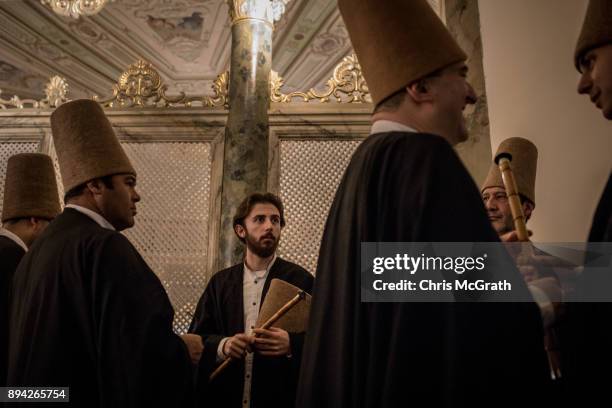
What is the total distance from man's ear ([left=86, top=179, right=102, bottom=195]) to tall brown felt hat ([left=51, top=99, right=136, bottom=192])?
0.04 m

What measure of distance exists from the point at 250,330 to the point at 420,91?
2156mm

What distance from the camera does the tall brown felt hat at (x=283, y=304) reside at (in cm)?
272

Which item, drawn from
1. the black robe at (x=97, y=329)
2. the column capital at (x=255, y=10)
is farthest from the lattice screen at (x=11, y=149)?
the black robe at (x=97, y=329)

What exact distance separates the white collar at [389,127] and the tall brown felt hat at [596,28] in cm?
62

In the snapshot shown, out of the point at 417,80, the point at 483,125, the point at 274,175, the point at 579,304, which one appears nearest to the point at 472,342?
the point at 579,304

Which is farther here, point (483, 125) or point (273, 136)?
point (273, 136)

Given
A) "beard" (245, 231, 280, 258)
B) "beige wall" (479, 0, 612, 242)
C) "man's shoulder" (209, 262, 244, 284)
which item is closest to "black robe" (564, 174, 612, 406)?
"beige wall" (479, 0, 612, 242)

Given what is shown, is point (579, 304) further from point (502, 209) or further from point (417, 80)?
point (502, 209)

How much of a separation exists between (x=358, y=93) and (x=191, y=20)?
5.17 metres

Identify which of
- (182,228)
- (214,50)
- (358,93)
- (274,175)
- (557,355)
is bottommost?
(557,355)

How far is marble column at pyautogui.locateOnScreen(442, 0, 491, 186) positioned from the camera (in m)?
3.55

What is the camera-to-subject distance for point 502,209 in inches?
118

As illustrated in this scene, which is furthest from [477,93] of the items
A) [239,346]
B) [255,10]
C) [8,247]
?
[8,247]

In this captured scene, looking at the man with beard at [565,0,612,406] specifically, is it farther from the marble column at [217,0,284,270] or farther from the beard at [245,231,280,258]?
the marble column at [217,0,284,270]
